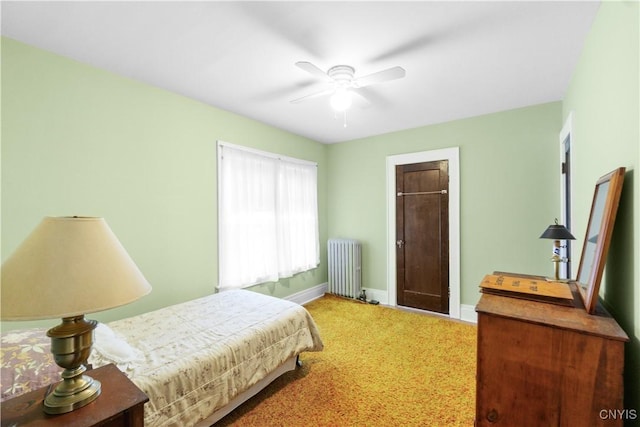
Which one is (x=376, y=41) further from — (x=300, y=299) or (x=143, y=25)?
(x=300, y=299)

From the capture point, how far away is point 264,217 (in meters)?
3.52

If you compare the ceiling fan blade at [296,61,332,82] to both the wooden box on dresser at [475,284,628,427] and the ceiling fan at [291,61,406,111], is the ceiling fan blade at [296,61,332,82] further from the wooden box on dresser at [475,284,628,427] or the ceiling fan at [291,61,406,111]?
the wooden box on dresser at [475,284,628,427]

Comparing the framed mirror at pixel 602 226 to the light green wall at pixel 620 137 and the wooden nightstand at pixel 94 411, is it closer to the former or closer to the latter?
the light green wall at pixel 620 137

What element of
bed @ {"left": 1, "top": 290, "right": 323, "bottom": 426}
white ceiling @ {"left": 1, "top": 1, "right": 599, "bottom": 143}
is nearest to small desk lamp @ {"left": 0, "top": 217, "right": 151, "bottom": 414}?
bed @ {"left": 1, "top": 290, "right": 323, "bottom": 426}

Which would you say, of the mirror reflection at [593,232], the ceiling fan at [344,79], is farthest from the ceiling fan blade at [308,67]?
the mirror reflection at [593,232]

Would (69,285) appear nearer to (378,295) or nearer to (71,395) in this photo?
(71,395)

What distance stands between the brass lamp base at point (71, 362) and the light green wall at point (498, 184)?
3.56 metres

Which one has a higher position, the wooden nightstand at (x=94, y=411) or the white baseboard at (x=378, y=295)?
the wooden nightstand at (x=94, y=411)

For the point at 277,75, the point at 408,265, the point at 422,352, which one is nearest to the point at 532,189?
the point at 408,265

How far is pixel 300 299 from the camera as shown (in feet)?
13.2

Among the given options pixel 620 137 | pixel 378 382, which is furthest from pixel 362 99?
pixel 378 382

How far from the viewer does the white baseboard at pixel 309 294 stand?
3940 millimetres

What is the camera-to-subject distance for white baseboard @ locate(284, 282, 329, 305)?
394 centimetres

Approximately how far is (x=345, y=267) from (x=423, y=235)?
49.7 inches
